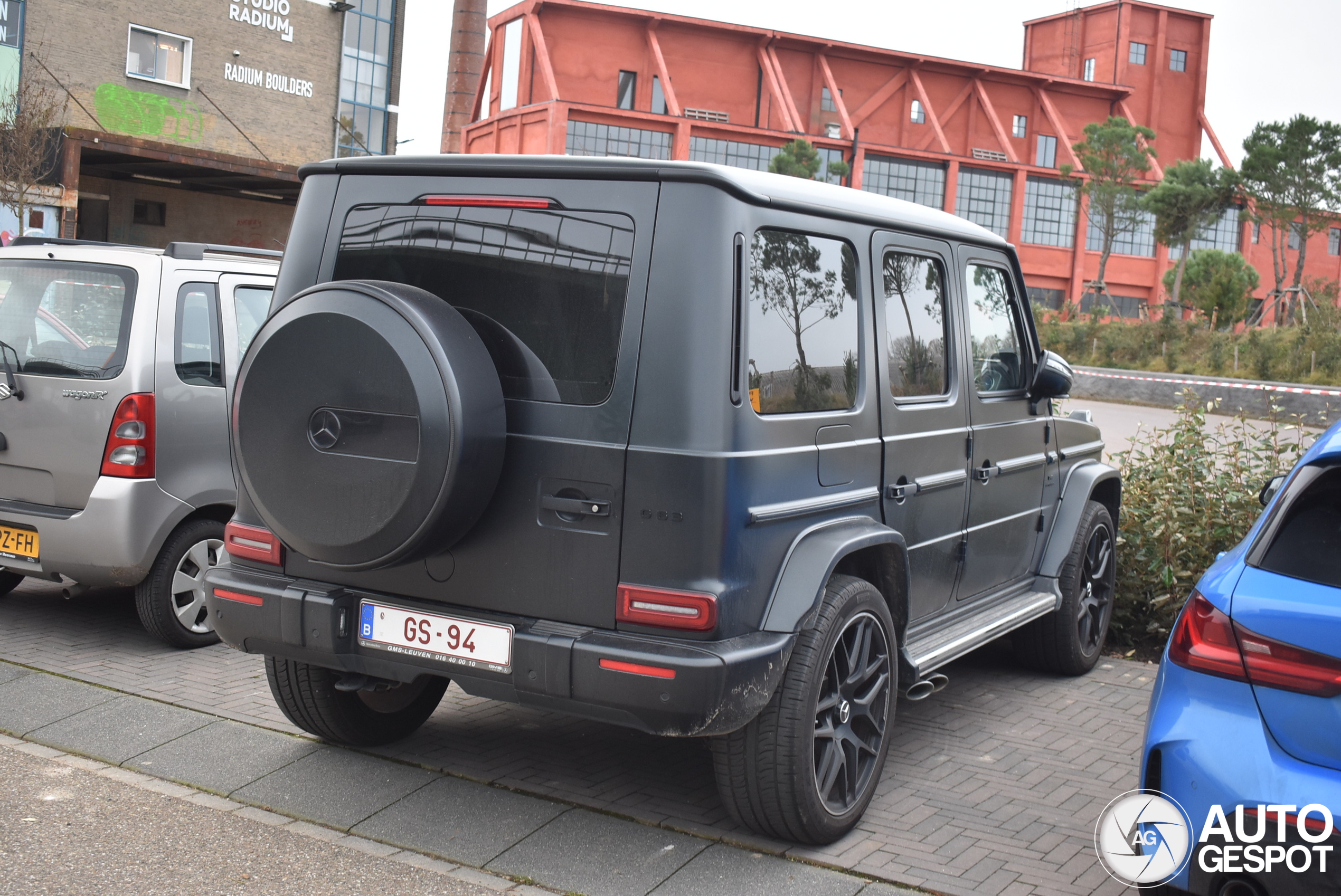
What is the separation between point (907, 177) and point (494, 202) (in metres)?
62.9

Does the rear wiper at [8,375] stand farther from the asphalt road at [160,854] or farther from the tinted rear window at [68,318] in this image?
the asphalt road at [160,854]

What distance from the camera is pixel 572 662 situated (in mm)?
3438

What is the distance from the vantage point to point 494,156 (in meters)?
3.75

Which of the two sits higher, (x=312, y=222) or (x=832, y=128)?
(x=832, y=128)

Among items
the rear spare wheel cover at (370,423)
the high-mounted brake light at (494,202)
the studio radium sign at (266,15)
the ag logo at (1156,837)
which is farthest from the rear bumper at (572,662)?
the studio radium sign at (266,15)

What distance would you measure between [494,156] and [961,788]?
276 centimetres

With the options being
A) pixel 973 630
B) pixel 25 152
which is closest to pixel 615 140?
pixel 25 152

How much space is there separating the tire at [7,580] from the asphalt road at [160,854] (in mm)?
2747

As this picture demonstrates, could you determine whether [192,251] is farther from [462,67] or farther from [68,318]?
[462,67]

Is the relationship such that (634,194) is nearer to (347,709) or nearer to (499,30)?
(347,709)

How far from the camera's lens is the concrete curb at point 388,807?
11.7ft

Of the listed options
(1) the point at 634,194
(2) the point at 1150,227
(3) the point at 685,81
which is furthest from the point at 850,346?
(2) the point at 1150,227

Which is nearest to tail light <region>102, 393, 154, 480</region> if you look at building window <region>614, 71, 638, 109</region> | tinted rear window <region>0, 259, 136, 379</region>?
tinted rear window <region>0, 259, 136, 379</region>

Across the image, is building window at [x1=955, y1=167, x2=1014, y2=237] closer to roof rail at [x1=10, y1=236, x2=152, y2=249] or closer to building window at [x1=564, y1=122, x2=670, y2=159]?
building window at [x1=564, y1=122, x2=670, y2=159]
